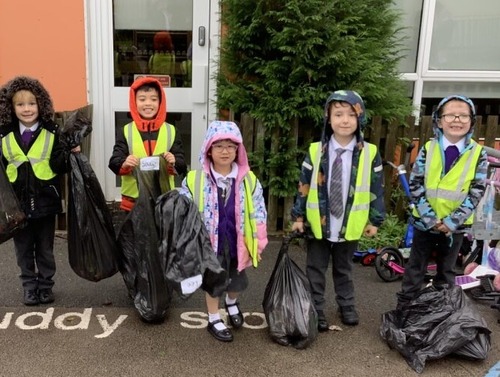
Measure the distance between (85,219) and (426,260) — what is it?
2.37 metres

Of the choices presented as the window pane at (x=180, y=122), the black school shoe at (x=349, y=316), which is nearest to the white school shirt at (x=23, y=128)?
the window pane at (x=180, y=122)

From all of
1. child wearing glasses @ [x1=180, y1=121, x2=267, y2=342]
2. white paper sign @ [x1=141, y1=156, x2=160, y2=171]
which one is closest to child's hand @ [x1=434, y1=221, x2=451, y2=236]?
child wearing glasses @ [x1=180, y1=121, x2=267, y2=342]

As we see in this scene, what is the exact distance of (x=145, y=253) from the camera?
10.9 feet

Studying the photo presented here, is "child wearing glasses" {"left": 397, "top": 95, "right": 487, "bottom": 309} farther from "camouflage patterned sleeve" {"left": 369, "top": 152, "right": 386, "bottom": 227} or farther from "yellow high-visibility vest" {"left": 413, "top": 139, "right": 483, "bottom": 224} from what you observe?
"camouflage patterned sleeve" {"left": 369, "top": 152, "right": 386, "bottom": 227}

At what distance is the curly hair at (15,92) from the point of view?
3.45 m

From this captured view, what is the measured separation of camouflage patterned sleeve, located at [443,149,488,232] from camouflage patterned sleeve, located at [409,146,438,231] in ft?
0.32

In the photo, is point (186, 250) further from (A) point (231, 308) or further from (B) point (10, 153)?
(B) point (10, 153)

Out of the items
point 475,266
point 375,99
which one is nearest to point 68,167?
point 375,99

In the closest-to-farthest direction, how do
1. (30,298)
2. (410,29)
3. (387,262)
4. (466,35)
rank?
(30,298)
(387,262)
(410,29)
(466,35)

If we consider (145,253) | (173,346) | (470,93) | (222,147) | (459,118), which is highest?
(470,93)

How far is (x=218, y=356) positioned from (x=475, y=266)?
2.29 metres

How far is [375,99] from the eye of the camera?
16.2 ft

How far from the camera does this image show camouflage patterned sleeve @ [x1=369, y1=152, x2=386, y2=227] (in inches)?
131

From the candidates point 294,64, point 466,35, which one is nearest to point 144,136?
point 294,64
